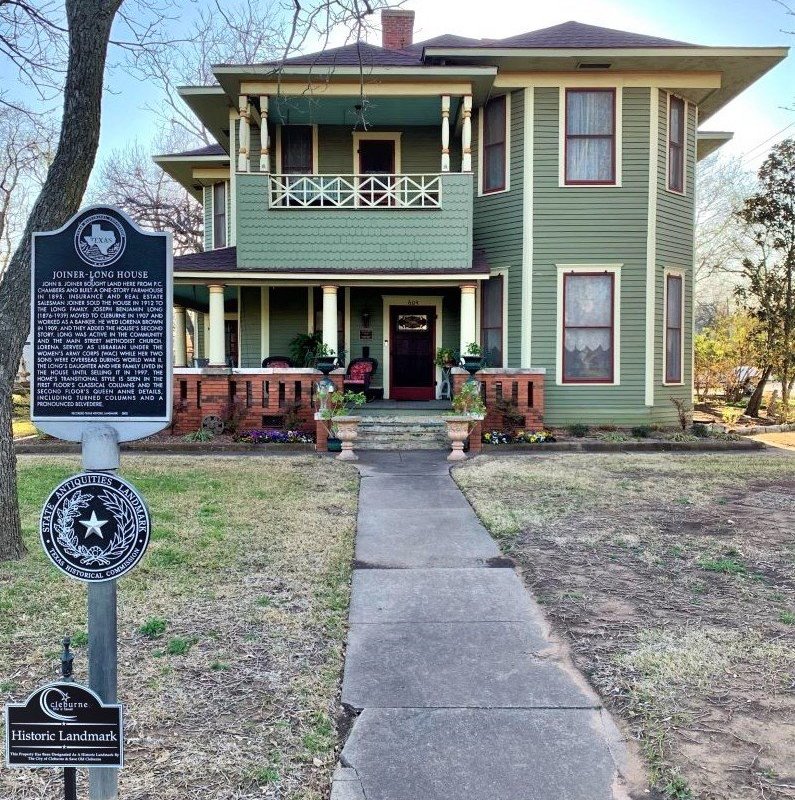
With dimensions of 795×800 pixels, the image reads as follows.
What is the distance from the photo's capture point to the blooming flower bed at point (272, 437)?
1205cm

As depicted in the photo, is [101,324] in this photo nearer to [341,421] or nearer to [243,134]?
[341,421]

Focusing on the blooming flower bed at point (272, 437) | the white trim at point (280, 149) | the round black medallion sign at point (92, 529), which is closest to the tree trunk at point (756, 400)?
the blooming flower bed at point (272, 437)

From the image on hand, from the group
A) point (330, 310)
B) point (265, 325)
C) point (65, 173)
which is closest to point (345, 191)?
point (330, 310)

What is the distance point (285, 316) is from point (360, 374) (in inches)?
95.9

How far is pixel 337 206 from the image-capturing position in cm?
1330

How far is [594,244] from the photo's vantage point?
13602 millimetres

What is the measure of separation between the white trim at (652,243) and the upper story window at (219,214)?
407 inches

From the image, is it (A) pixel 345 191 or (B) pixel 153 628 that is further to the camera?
(A) pixel 345 191

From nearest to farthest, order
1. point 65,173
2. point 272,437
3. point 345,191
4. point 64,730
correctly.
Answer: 1. point 64,730
2. point 65,173
3. point 272,437
4. point 345,191

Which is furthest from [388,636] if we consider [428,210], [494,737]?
[428,210]

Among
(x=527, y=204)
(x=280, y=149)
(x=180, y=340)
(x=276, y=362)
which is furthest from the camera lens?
(x=180, y=340)

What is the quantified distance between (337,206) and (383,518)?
828 cm

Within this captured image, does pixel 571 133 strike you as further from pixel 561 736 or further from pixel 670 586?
pixel 561 736

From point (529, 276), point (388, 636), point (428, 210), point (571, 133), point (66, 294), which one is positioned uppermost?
point (571, 133)
